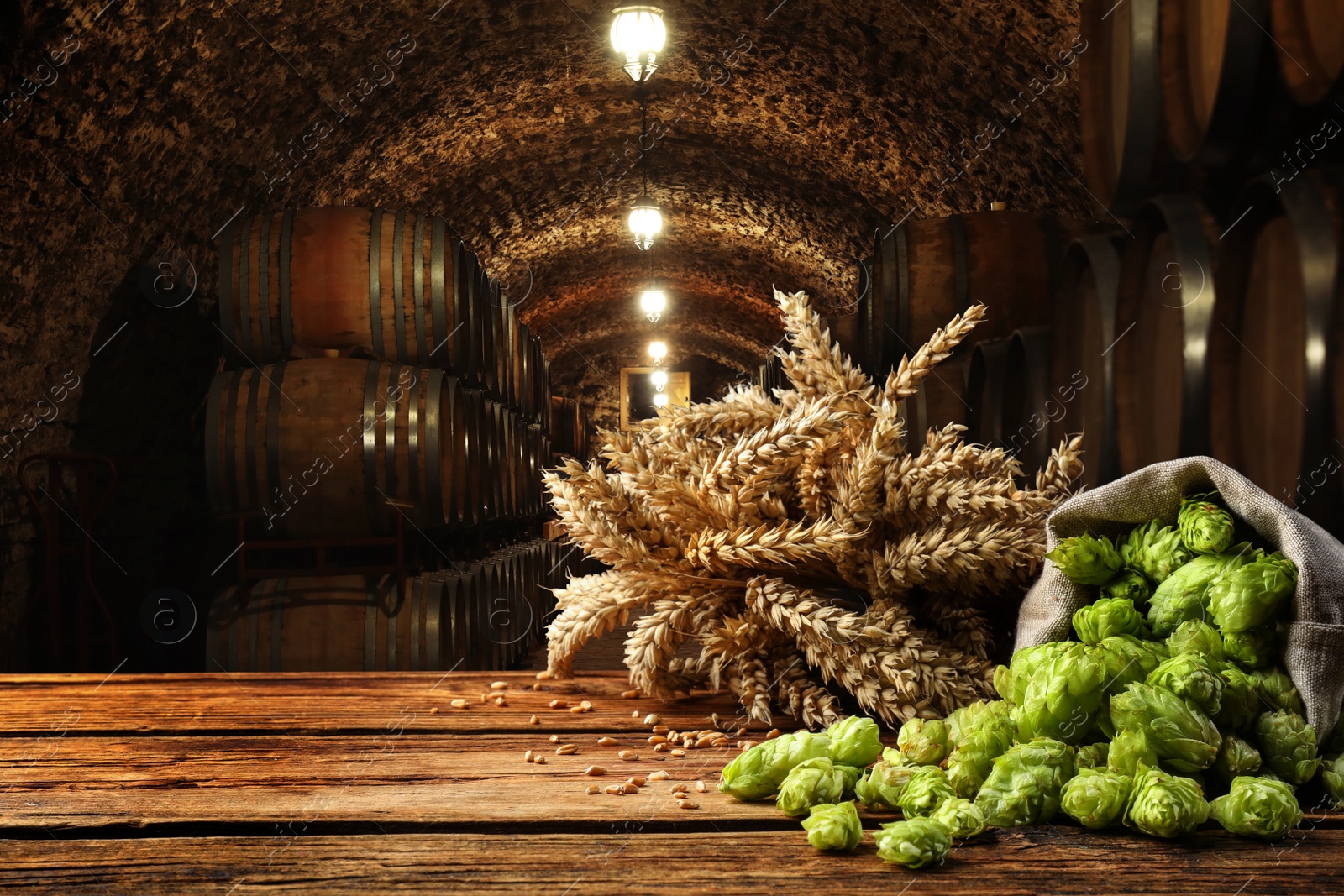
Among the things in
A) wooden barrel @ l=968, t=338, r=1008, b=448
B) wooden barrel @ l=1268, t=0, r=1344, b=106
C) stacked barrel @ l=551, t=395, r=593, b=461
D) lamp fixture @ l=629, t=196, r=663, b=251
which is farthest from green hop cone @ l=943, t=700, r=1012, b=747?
stacked barrel @ l=551, t=395, r=593, b=461

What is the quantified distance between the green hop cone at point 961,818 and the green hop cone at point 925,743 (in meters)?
0.12

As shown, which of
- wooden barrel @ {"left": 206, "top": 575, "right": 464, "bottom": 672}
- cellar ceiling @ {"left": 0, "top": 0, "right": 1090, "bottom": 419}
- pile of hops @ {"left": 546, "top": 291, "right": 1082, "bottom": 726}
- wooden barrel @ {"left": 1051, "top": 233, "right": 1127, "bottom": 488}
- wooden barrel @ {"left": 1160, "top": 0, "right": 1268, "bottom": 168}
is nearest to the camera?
pile of hops @ {"left": 546, "top": 291, "right": 1082, "bottom": 726}

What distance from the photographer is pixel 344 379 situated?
13.1 ft

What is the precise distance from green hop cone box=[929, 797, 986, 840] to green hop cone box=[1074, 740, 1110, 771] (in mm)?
114

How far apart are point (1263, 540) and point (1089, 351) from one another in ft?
4.91

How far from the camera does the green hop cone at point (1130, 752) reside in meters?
0.79

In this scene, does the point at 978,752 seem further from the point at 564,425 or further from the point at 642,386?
the point at 642,386

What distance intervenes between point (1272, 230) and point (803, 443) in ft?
3.42

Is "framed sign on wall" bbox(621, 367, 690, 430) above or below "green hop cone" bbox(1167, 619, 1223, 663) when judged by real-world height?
above

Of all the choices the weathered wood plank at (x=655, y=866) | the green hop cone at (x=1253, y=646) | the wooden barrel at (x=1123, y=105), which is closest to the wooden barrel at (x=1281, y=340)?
the wooden barrel at (x=1123, y=105)

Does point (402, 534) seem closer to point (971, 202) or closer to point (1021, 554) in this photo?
point (1021, 554)

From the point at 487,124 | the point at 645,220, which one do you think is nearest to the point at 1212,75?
the point at 487,124

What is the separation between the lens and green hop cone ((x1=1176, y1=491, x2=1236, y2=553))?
93 centimetres

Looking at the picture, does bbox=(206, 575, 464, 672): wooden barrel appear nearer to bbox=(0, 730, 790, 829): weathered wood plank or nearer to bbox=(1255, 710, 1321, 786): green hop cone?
bbox=(0, 730, 790, 829): weathered wood plank
